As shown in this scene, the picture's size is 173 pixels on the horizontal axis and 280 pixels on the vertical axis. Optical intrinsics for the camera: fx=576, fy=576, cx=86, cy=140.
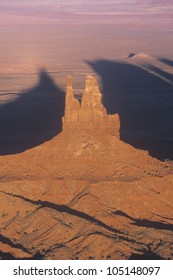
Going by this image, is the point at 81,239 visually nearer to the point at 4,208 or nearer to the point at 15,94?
the point at 4,208

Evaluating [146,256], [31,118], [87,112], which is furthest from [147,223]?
[31,118]

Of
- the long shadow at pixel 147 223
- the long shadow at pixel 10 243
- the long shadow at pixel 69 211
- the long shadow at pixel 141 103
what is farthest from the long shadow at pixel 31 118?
the long shadow at pixel 147 223

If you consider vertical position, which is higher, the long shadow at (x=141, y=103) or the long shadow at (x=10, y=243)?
the long shadow at (x=141, y=103)

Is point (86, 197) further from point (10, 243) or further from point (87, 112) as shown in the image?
point (87, 112)

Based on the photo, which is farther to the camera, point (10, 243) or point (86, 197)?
point (86, 197)

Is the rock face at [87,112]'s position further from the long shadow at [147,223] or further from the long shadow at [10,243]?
the long shadow at [10,243]
